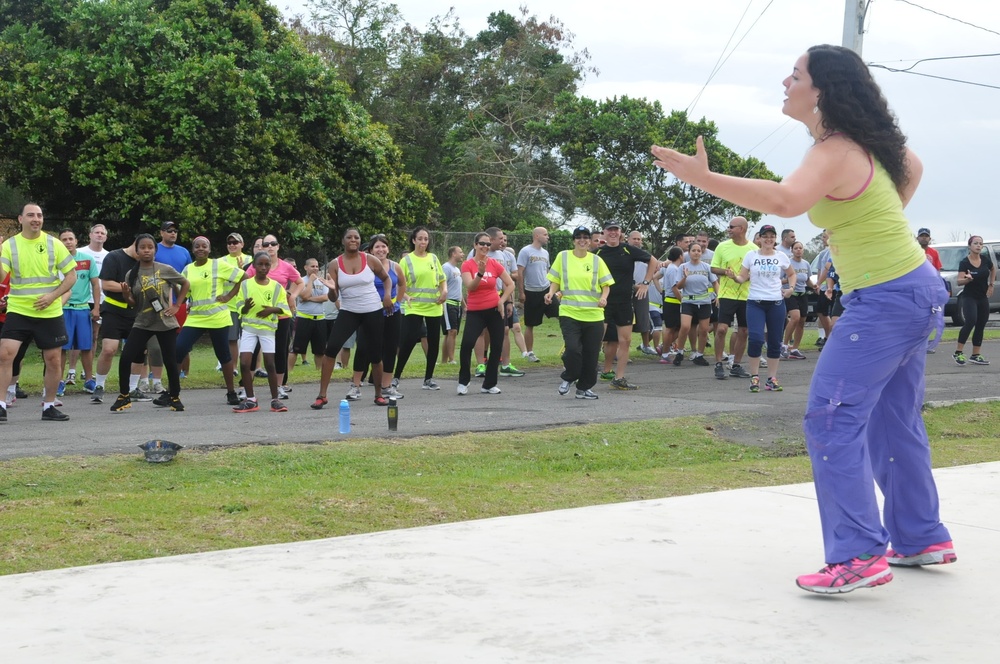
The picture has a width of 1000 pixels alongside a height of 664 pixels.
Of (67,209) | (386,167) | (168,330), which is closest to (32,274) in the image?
(168,330)

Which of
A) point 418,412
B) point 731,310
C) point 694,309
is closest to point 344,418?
point 418,412

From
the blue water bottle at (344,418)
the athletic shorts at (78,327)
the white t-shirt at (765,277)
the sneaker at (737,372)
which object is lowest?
the blue water bottle at (344,418)

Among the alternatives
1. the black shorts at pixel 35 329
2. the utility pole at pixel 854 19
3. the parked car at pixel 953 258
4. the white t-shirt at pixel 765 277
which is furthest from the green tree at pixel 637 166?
the black shorts at pixel 35 329

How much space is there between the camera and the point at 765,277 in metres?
13.1

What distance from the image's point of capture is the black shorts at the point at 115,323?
12539mm

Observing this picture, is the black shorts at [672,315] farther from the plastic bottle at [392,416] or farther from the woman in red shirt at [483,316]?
the plastic bottle at [392,416]

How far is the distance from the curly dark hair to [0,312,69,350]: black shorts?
8047 millimetres

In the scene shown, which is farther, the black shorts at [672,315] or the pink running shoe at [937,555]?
the black shorts at [672,315]

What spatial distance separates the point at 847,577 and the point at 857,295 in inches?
41.9

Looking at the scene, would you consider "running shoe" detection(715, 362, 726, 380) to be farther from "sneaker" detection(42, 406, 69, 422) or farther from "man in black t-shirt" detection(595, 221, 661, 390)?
"sneaker" detection(42, 406, 69, 422)

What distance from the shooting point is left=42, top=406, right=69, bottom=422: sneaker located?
1041 centimetres

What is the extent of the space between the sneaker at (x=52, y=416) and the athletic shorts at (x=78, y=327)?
2.69 m

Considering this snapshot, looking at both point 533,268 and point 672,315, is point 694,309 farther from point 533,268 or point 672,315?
point 533,268

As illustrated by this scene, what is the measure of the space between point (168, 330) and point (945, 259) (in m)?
20.5
